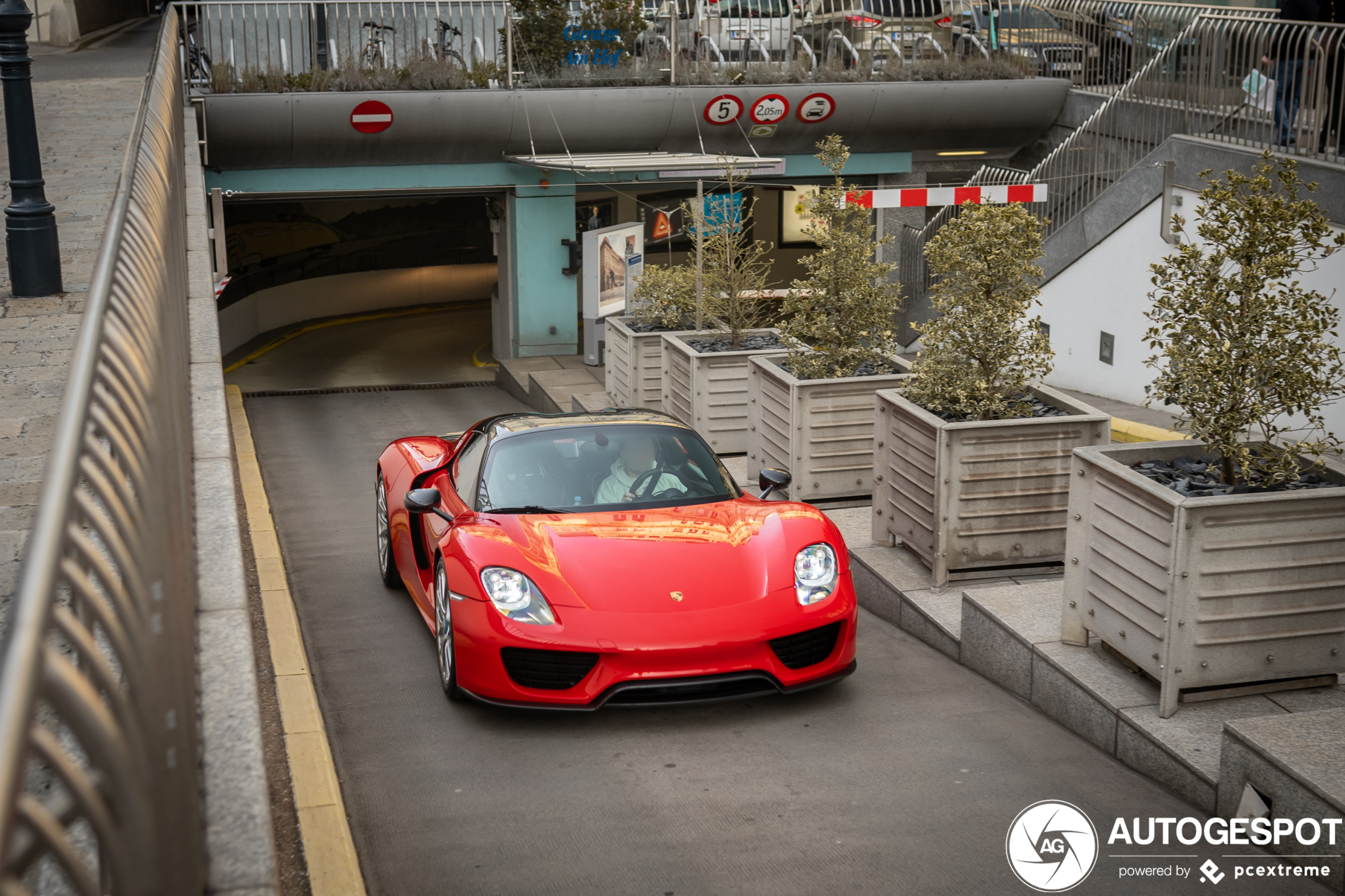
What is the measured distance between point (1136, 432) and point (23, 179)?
934cm

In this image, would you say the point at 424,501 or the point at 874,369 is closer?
the point at 424,501

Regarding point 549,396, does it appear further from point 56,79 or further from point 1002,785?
point 1002,785

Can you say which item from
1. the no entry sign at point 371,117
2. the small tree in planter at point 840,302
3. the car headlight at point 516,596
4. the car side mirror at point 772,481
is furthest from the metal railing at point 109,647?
the no entry sign at point 371,117

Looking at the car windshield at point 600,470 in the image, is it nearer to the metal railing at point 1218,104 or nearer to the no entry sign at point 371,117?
the metal railing at point 1218,104

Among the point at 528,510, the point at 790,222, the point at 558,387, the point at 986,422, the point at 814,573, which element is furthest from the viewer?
the point at 790,222

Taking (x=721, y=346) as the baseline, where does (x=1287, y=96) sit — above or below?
above

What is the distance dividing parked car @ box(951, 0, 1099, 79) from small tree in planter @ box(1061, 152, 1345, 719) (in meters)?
16.2

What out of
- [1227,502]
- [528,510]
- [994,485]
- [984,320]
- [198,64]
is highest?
[198,64]

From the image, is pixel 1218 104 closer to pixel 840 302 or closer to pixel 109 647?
pixel 840 302

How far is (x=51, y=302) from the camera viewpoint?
9672 mm

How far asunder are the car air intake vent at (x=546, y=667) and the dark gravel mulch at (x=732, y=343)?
20.8ft

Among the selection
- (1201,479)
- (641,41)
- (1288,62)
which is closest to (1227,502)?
(1201,479)

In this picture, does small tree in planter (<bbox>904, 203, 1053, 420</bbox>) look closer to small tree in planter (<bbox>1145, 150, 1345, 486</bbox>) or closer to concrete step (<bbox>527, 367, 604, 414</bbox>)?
small tree in planter (<bbox>1145, 150, 1345, 486</bbox>)

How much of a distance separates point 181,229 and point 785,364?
14.8ft
